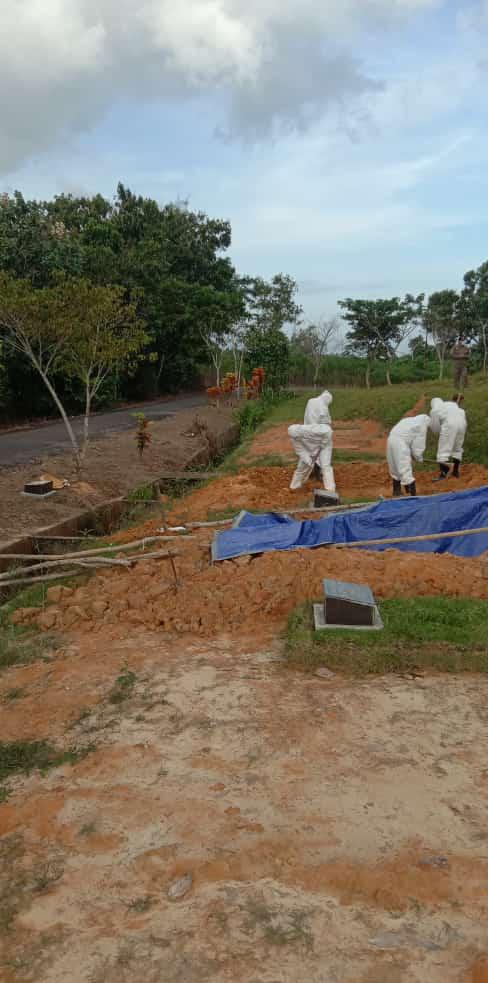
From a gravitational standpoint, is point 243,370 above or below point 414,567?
above

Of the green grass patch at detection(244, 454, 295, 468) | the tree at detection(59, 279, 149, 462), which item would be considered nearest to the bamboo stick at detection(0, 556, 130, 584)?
the tree at detection(59, 279, 149, 462)

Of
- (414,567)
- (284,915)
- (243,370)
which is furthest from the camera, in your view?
(243,370)

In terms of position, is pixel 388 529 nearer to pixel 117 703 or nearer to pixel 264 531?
pixel 264 531

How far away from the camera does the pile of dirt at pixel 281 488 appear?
8844mm

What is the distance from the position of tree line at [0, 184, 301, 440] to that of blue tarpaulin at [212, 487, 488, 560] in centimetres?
522

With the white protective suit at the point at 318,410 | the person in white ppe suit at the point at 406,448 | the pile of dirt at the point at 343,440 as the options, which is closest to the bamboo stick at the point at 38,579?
the person in white ppe suit at the point at 406,448

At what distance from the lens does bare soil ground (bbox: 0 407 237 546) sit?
9.09 meters

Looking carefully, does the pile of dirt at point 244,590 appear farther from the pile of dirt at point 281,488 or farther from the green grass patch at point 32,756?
the pile of dirt at point 281,488

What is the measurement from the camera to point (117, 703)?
3.99m

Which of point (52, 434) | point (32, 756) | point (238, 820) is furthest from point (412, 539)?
point (52, 434)

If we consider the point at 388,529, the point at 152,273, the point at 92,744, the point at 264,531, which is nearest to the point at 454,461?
the point at 388,529

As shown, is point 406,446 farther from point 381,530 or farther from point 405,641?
point 405,641

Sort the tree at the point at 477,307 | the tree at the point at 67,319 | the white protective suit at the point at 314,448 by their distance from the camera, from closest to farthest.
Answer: the white protective suit at the point at 314,448
the tree at the point at 67,319
the tree at the point at 477,307

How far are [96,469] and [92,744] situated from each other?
375 inches
